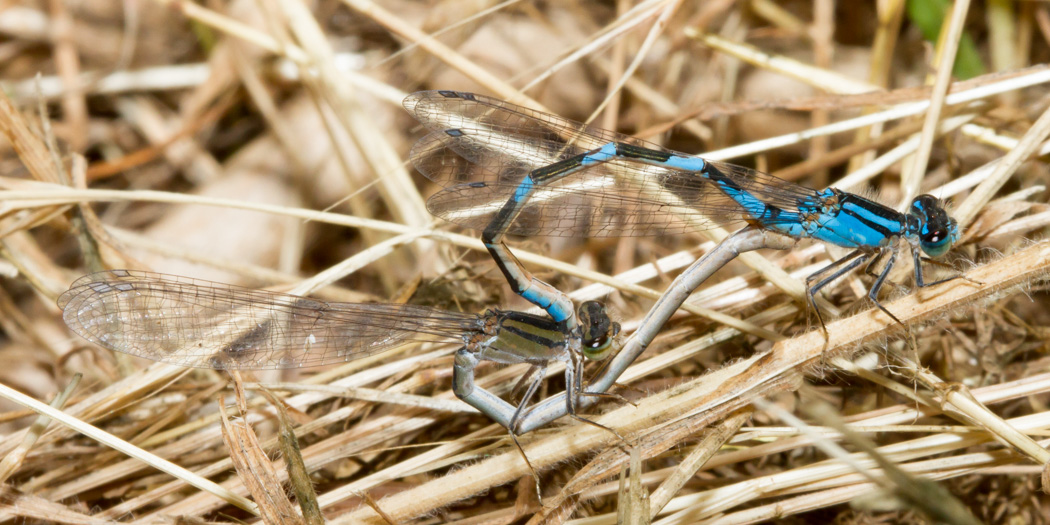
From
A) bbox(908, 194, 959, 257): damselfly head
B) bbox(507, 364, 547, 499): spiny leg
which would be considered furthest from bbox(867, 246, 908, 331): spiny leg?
bbox(507, 364, 547, 499): spiny leg

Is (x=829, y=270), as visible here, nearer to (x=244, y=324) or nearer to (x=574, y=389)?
(x=574, y=389)

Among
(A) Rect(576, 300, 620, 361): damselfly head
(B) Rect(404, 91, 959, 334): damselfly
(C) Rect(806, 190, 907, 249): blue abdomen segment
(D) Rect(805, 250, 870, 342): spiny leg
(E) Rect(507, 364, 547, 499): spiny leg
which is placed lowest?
(E) Rect(507, 364, 547, 499): spiny leg

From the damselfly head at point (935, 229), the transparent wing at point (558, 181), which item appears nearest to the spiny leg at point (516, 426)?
→ the transparent wing at point (558, 181)

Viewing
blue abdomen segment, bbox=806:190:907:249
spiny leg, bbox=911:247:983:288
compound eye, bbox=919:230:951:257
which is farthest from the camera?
blue abdomen segment, bbox=806:190:907:249

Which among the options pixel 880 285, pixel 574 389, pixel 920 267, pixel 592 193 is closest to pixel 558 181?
pixel 592 193

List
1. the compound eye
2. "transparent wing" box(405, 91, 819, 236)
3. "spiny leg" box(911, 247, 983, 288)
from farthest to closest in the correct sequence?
"transparent wing" box(405, 91, 819, 236) → the compound eye → "spiny leg" box(911, 247, 983, 288)

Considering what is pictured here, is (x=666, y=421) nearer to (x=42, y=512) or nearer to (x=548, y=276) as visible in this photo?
(x=548, y=276)

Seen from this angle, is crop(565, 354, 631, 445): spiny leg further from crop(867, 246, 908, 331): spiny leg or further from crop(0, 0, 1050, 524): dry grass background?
crop(867, 246, 908, 331): spiny leg

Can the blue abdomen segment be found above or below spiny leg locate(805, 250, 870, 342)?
above
